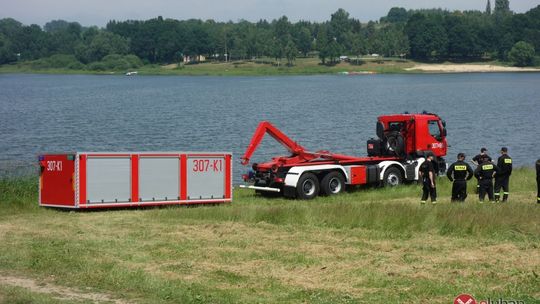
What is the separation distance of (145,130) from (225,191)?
37.3 metres

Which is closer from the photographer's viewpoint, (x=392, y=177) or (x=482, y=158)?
(x=482, y=158)

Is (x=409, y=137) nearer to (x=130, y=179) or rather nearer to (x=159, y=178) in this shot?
(x=159, y=178)

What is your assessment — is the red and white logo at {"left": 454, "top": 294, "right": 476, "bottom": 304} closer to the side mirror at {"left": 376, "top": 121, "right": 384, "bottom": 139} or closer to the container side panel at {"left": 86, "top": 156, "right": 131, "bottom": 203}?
the container side panel at {"left": 86, "top": 156, "right": 131, "bottom": 203}

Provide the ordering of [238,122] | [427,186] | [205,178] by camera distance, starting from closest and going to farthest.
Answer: [427,186]
[205,178]
[238,122]

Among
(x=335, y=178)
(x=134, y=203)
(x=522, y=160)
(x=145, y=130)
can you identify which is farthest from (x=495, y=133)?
(x=134, y=203)

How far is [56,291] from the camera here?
13.4 m

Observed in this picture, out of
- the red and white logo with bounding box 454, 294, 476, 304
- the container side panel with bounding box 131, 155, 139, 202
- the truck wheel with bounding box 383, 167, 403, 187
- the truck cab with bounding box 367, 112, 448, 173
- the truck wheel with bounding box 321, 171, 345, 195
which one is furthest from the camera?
the truck cab with bounding box 367, 112, 448, 173

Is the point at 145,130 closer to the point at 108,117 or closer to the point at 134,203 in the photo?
the point at 108,117

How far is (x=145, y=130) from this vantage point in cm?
6306

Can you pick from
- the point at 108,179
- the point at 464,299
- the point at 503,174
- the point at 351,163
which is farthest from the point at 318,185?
the point at 464,299

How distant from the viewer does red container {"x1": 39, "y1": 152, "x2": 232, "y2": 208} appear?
24.2 m

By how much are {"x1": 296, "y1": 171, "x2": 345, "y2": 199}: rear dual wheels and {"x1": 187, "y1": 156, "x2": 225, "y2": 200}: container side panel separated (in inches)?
104

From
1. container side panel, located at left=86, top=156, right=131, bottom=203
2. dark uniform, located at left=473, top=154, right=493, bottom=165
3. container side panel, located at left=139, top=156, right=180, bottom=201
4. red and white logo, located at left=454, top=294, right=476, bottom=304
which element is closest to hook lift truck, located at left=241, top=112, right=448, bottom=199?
dark uniform, located at left=473, top=154, right=493, bottom=165

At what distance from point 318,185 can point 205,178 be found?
4125 mm
